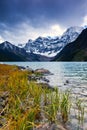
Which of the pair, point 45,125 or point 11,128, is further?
point 45,125

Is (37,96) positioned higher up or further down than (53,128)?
higher up

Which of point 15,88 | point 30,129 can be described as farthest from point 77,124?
point 15,88

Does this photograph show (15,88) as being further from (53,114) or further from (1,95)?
(53,114)

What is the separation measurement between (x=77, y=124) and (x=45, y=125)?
180 centimetres

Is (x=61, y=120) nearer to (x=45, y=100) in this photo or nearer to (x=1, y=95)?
(x=45, y=100)

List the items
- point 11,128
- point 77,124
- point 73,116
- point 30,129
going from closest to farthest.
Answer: point 11,128
point 30,129
point 77,124
point 73,116

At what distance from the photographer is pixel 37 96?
966cm

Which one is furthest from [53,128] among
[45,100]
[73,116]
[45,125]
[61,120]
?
[45,100]

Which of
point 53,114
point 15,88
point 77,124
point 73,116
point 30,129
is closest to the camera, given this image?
point 30,129

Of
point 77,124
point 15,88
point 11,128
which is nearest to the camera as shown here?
point 11,128

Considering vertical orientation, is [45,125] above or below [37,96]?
below

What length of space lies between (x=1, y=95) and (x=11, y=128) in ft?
19.6

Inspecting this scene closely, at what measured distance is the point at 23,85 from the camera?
41.7ft

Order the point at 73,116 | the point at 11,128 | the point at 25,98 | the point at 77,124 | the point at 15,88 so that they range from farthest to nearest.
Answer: the point at 15,88, the point at 25,98, the point at 73,116, the point at 77,124, the point at 11,128
